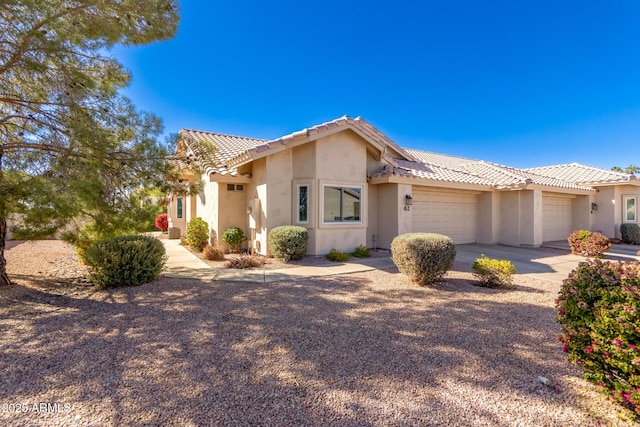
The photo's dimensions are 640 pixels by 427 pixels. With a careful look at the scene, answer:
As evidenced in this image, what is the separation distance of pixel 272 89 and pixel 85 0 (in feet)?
34.7

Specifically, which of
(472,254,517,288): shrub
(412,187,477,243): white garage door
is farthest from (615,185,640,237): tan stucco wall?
(472,254,517,288): shrub

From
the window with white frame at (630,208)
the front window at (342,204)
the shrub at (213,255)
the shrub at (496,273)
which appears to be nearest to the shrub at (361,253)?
the front window at (342,204)

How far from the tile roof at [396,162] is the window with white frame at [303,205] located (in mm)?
1890

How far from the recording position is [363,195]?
1300 centimetres

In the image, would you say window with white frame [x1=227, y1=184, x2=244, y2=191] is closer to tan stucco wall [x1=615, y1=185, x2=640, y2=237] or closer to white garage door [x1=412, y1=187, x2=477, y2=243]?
white garage door [x1=412, y1=187, x2=477, y2=243]

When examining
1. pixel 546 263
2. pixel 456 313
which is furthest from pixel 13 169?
pixel 546 263

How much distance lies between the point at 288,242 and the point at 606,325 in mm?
8836

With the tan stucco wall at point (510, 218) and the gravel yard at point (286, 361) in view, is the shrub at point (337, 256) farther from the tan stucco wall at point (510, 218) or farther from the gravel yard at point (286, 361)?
the tan stucco wall at point (510, 218)

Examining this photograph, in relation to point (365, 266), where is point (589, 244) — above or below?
above

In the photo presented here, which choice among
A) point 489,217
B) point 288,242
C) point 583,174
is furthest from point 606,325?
point 583,174

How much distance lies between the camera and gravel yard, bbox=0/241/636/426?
297cm

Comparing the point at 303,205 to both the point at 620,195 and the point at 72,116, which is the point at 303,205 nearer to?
the point at 72,116

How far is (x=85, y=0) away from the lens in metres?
6.32

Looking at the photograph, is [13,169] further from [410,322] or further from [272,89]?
[272,89]
